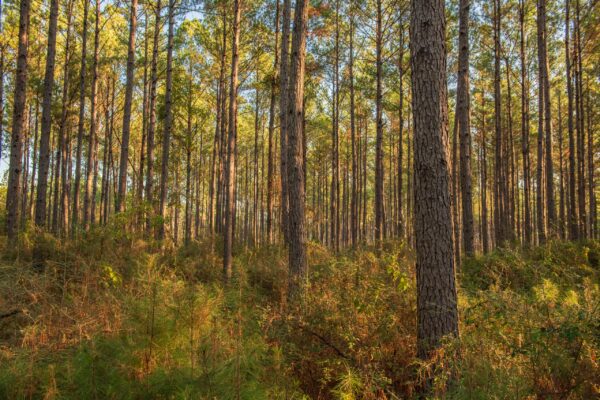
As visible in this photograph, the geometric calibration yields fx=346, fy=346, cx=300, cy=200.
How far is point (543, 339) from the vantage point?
10.4ft

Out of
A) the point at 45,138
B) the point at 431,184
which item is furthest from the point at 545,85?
the point at 45,138

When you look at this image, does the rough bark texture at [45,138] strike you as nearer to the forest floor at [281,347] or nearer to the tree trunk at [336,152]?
the forest floor at [281,347]

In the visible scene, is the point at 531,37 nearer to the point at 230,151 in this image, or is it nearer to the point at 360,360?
the point at 230,151

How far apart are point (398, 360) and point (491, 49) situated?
16511mm

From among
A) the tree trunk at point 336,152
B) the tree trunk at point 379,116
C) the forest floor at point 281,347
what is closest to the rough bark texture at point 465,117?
the tree trunk at point 379,116

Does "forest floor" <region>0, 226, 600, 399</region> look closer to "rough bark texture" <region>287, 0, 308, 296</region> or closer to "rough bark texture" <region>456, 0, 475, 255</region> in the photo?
"rough bark texture" <region>287, 0, 308, 296</region>

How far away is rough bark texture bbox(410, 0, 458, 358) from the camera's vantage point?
3287 mm

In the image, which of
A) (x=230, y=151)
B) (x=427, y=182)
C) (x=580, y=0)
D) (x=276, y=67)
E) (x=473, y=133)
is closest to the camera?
(x=427, y=182)

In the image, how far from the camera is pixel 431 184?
3.38 metres

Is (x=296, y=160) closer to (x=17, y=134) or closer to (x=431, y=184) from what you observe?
(x=431, y=184)

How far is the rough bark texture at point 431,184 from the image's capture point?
3287 mm

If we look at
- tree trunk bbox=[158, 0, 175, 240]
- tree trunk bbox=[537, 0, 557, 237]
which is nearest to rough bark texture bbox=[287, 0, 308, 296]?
tree trunk bbox=[158, 0, 175, 240]

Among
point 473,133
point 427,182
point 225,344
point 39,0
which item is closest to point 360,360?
point 225,344

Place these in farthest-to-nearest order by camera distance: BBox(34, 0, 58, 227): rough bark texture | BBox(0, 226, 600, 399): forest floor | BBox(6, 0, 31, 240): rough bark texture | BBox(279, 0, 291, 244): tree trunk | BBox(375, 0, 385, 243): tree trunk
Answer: BBox(375, 0, 385, 243): tree trunk < BBox(279, 0, 291, 244): tree trunk < BBox(34, 0, 58, 227): rough bark texture < BBox(6, 0, 31, 240): rough bark texture < BBox(0, 226, 600, 399): forest floor
